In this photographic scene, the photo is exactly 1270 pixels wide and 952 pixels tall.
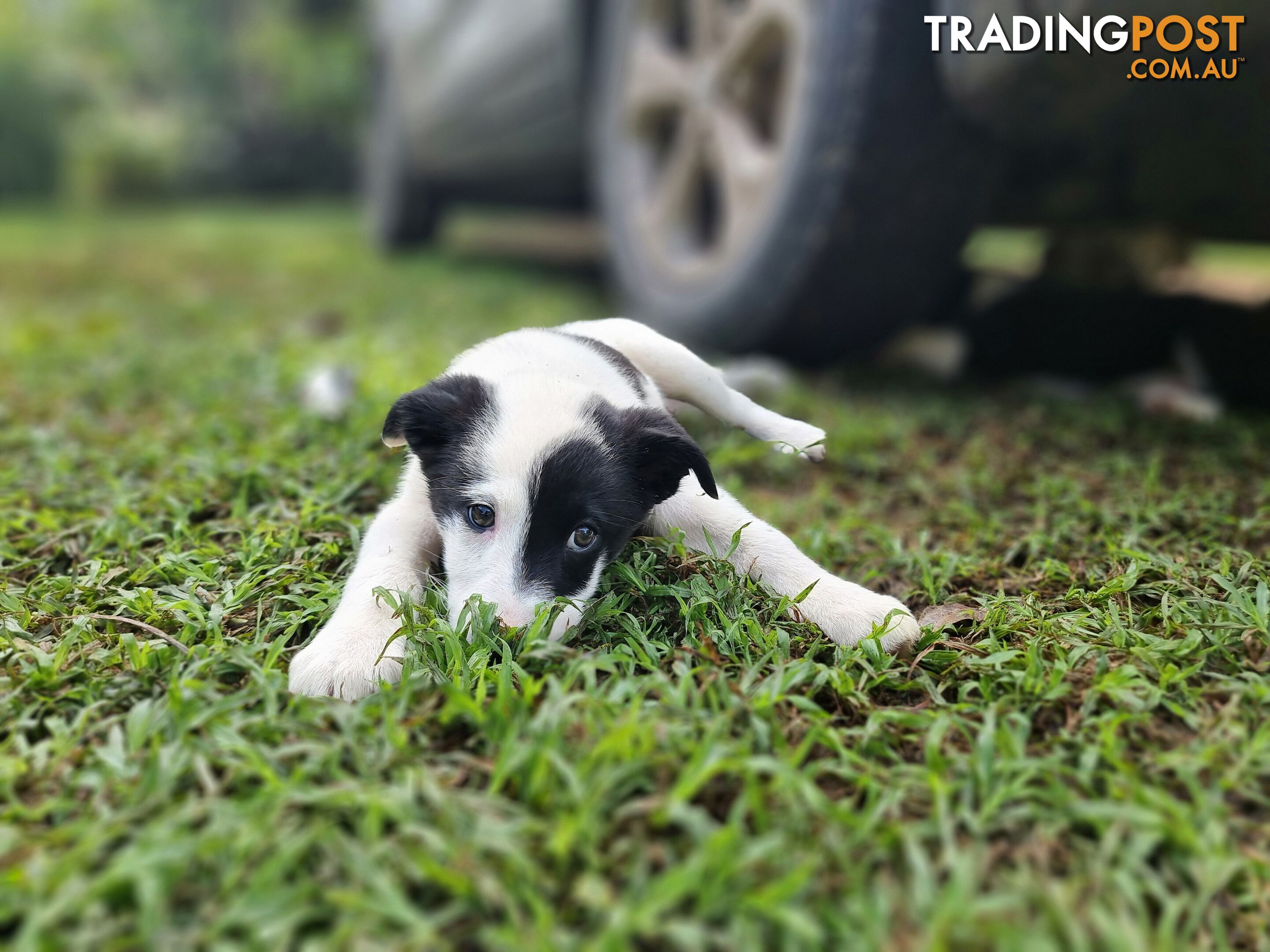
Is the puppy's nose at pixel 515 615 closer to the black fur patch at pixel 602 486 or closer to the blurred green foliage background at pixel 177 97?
the black fur patch at pixel 602 486

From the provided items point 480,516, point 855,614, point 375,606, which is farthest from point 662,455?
point 375,606

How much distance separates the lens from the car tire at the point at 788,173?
11.7ft

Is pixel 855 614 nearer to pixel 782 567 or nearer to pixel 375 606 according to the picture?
pixel 782 567

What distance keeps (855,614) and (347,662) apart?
101 cm

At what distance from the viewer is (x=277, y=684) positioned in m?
1.77

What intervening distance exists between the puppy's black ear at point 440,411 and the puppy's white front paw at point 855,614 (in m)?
0.83

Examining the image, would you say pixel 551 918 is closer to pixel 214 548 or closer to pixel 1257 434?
pixel 214 548

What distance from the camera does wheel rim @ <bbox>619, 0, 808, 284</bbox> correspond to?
399cm

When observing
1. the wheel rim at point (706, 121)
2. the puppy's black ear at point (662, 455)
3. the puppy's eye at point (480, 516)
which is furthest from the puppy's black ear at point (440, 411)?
the wheel rim at point (706, 121)

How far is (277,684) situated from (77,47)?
953 inches

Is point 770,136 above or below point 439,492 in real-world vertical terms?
above

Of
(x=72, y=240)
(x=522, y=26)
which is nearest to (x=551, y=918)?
(x=522, y=26)
